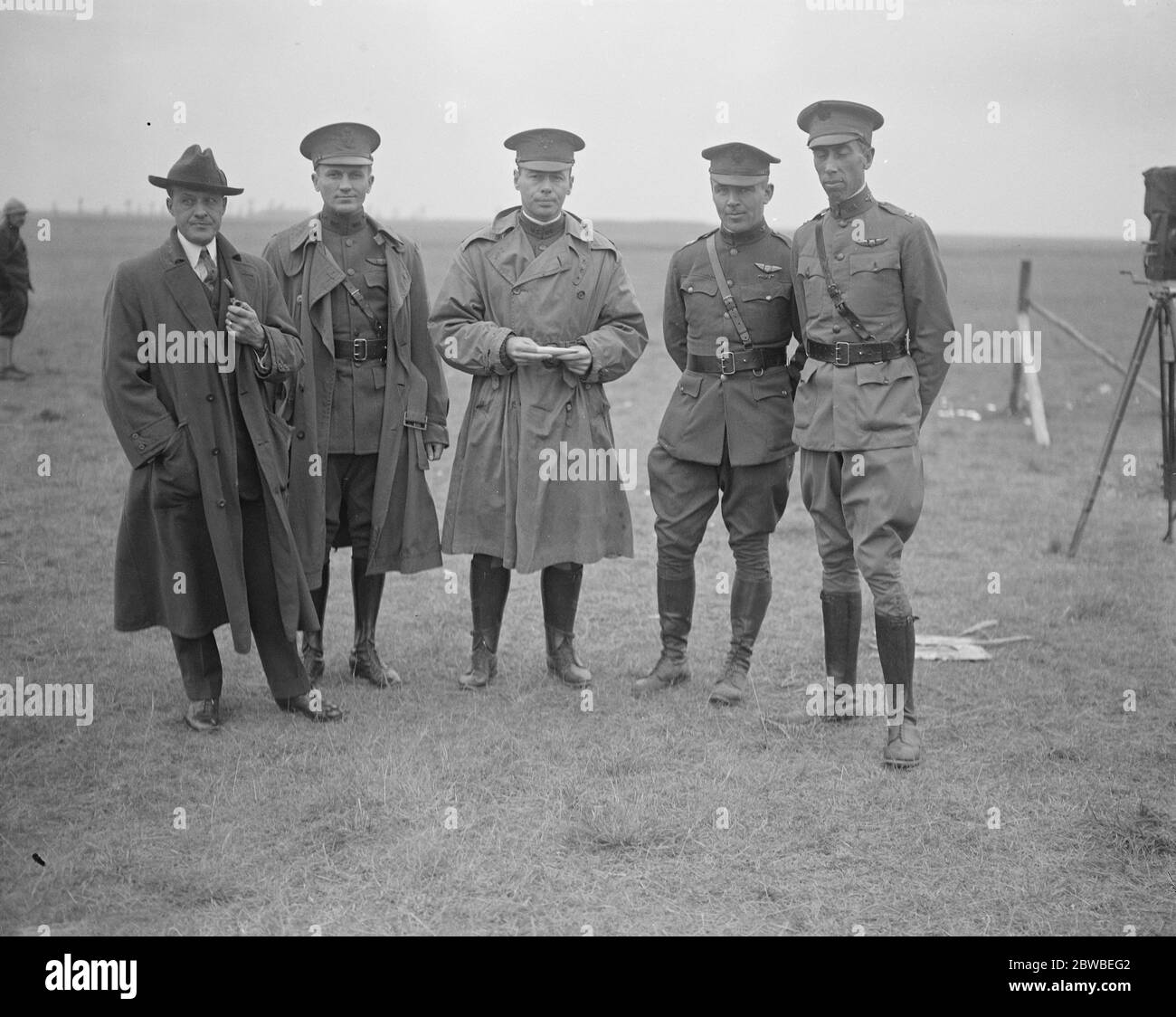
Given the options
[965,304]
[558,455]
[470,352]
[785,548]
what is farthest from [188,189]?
[965,304]

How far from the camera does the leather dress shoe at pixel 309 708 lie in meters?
5.91

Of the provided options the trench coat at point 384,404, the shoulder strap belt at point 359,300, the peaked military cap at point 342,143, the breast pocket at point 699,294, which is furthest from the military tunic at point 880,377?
the peaked military cap at point 342,143

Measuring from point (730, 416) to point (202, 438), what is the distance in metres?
2.48

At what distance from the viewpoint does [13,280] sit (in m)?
14.2

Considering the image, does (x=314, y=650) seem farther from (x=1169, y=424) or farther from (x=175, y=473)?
(x=1169, y=424)

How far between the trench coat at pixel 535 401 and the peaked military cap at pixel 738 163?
2.24 feet

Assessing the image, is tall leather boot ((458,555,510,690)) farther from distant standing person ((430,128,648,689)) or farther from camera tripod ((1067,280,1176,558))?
camera tripod ((1067,280,1176,558))

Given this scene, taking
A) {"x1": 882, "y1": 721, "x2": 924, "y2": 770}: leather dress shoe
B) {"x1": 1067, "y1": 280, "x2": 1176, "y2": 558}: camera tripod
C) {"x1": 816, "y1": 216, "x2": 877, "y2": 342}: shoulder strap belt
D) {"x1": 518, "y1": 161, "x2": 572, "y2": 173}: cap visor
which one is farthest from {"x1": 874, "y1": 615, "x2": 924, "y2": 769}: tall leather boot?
{"x1": 1067, "y1": 280, "x2": 1176, "y2": 558}: camera tripod

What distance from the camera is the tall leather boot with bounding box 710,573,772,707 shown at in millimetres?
6422

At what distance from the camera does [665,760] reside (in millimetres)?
5551

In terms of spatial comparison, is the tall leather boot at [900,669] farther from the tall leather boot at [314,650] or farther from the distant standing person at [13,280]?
the distant standing person at [13,280]

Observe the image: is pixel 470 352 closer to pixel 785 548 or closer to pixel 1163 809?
pixel 1163 809

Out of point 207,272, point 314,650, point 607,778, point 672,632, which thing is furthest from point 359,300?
point 607,778
